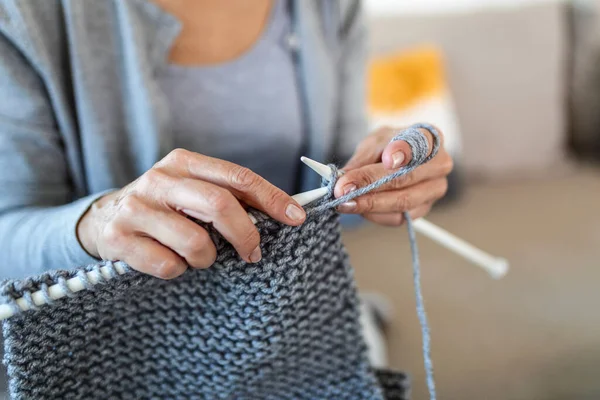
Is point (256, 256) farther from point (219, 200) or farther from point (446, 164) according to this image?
point (446, 164)

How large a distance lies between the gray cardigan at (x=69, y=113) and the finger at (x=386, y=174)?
0.28m

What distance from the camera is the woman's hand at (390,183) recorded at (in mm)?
506

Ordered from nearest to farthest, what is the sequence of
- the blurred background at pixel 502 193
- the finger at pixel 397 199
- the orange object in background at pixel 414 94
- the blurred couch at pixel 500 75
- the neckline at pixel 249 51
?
the finger at pixel 397 199 → the neckline at pixel 249 51 → the blurred background at pixel 502 193 → the orange object in background at pixel 414 94 → the blurred couch at pixel 500 75

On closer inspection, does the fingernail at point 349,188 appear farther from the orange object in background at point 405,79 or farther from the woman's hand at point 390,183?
the orange object in background at point 405,79

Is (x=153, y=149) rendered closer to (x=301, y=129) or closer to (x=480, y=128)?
(x=301, y=129)

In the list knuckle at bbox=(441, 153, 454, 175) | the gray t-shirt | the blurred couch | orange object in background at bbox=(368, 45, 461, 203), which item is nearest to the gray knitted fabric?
knuckle at bbox=(441, 153, 454, 175)

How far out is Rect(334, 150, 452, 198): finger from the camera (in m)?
0.51

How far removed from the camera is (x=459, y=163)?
1418mm

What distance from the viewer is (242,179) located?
456mm

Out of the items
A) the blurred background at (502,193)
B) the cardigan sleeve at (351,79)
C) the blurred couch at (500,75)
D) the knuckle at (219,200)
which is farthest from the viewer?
the blurred couch at (500,75)

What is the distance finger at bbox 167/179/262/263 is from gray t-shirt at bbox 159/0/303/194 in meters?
0.32

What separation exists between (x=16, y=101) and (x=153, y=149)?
17 cm

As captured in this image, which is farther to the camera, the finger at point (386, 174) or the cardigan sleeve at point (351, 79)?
the cardigan sleeve at point (351, 79)

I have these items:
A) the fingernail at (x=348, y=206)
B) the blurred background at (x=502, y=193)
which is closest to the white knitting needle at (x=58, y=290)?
the fingernail at (x=348, y=206)
